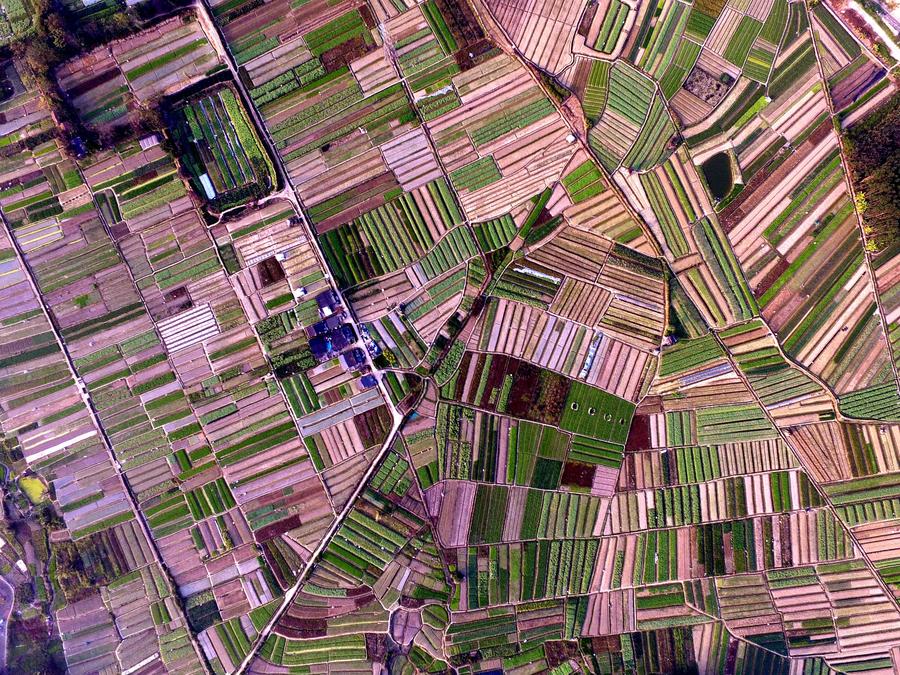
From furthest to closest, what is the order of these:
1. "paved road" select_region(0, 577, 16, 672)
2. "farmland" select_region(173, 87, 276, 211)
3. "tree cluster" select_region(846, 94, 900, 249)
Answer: "paved road" select_region(0, 577, 16, 672), "farmland" select_region(173, 87, 276, 211), "tree cluster" select_region(846, 94, 900, 249)

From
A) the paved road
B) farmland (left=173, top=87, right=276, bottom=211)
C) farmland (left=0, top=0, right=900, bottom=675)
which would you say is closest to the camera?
farmland (left=173, top=87, right=276, bottom=211)

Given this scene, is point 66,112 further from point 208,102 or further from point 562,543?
point 562,543

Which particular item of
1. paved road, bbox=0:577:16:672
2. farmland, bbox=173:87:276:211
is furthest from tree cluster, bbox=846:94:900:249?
paved road, bbox=0:577:16:672

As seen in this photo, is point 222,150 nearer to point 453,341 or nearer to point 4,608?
point 453,341

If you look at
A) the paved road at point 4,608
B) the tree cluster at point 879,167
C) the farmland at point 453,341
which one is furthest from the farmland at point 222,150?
the tree cluster at point 879,167

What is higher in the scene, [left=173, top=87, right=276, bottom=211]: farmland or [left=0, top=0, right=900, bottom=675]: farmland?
[left=173, top=87, right=276, bottom=211]: farmland

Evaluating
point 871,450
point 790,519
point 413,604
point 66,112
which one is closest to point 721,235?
point 871,450

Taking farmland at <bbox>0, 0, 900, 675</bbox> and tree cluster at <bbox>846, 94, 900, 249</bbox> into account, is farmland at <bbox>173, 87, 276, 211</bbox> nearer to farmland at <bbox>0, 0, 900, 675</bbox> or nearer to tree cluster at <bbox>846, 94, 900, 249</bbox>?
farmland at <bbox>0, 0, 900, 675</bbox>

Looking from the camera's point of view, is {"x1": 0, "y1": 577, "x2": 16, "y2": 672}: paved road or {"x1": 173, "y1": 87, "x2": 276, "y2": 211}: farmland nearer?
{"x1": 173, "y1": 87, "x2": 276, "y2": 211}: farmland
